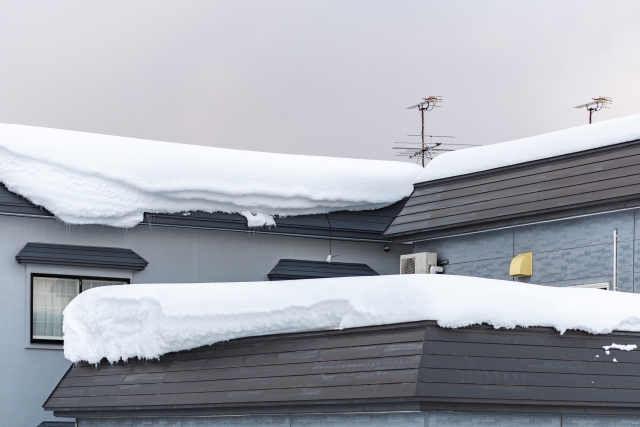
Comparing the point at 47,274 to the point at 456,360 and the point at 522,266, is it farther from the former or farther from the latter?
the point at 456,360

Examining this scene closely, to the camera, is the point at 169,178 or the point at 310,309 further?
the point at 169,178

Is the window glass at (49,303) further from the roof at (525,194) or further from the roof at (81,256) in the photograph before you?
the roof at (525,194)

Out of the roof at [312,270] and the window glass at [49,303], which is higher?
the roof at [312,270]

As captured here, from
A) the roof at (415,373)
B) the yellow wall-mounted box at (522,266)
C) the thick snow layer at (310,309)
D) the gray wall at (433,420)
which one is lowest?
the gray wall at (433,420)

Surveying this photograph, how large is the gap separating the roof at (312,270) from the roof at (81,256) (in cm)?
218

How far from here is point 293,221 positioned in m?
15.9

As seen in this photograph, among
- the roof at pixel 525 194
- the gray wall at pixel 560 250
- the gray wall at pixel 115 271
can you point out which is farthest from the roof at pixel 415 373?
the gray wall at pixel 115 271

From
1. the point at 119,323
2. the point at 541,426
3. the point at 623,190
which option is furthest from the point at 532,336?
the point at 119,323

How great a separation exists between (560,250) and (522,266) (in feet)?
1.85

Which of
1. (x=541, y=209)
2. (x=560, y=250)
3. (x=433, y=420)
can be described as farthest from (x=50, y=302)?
(x=433, y=420)

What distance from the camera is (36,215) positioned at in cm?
1429

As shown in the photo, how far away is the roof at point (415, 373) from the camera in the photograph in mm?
8453

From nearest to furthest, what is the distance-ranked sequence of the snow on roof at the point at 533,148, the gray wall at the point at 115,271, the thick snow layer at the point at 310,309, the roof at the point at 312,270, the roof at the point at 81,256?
1. the thick snow layer at the point at 310,309
2. the snow on roof at the point at 533,148
3. the gray wall at the point at 115,271
4. the roof at the point at 81,256
5. the roof at the point at 312,270

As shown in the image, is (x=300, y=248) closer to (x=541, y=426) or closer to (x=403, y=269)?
(x=403, y=269)
